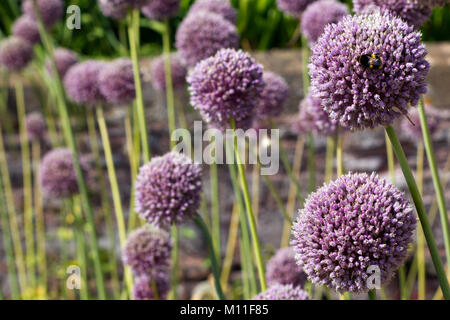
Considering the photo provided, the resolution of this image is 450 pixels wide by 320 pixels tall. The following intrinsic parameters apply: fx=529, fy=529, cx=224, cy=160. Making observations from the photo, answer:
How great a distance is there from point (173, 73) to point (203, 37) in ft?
1.12

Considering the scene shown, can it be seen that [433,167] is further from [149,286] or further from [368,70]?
[149,286]

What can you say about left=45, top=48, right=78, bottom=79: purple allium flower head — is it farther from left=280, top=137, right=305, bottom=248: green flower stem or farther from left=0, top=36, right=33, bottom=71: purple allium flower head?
left=280, top=137, right=305, bottom=248: green flower stem

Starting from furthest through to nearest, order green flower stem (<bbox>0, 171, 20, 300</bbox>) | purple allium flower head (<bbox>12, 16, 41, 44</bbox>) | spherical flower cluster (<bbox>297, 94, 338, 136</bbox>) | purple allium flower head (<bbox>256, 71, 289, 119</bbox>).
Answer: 1. purple allium flower head (<bbox>12, 16, 41, 44</bbox>)
2. green flower stem (<bbox>0, 171, 20, 300</bbox>)
3. purple allium flower head (<bbox>256, 71, 289, 119</bbox>)
4. spherical flower cluster (<bbox>297, 94, 338, 136</bbox>)

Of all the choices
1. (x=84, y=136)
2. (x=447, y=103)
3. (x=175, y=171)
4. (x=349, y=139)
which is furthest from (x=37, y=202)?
(x=447, y=103)

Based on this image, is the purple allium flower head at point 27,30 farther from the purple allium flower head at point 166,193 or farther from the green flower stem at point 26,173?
the purple allium flower head at point 166,193

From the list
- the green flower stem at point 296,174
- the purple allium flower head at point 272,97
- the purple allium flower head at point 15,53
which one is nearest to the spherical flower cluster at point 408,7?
the purple allium flower head at point 272,97

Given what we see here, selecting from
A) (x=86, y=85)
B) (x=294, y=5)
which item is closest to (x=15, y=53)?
(x=86, y=85)

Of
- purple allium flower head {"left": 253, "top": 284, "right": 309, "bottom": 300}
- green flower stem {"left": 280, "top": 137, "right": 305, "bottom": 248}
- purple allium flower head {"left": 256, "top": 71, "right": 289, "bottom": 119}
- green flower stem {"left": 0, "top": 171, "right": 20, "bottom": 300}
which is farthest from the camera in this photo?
green flower stem {"left": 280, "top": 137, "right": 305, "bottom": 248}

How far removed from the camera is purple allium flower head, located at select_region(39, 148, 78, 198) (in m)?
1.30

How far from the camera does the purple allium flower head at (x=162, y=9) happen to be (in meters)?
1.17

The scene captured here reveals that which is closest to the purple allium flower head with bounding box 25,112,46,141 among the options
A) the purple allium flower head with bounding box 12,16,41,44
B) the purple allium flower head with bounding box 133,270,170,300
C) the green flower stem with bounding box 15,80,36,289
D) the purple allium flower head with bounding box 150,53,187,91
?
the green flower stem with bounding box 15,80,36,289

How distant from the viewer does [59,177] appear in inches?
51.1

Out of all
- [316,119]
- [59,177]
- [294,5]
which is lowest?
[59,177]

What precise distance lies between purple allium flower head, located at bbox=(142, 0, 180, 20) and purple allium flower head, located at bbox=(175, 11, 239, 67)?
0.55ft
